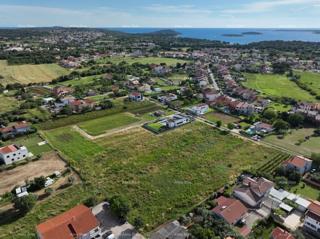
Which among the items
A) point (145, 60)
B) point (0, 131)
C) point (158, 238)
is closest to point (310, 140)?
point (158, 238)

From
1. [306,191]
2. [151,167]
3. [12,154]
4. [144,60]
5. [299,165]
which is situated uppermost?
[144,60]

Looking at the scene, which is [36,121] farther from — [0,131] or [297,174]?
[297,174]

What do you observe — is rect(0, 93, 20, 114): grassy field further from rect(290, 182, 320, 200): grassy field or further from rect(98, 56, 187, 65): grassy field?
rect(98, 56, 187, 65): grassy field

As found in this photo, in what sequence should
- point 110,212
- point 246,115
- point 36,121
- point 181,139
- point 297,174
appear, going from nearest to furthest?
point 110,212 → point 297,174 → point 181,139 → point 36,121 → point 246,115

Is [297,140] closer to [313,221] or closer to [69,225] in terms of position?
[313,221]

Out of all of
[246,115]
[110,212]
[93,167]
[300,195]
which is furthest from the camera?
[246,115]

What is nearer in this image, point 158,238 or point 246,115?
point 158,238

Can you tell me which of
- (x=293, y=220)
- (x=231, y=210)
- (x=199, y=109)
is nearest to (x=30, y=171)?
(x=231, y=210)
